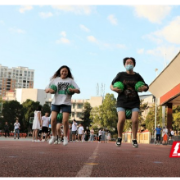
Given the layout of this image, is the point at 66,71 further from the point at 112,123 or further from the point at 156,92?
the point at 112,123

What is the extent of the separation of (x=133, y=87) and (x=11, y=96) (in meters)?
131

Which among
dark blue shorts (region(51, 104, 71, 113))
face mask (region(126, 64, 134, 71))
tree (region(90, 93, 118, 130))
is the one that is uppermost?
tree (region(90, 93, 118, 130))

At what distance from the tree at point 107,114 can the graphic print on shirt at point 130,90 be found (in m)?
64.2

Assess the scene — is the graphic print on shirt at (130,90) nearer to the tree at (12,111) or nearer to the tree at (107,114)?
the tree at (107,114)

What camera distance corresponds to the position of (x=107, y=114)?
236 feet

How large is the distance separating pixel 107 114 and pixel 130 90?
6460 cm

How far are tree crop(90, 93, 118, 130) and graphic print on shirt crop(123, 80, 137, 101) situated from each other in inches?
2526

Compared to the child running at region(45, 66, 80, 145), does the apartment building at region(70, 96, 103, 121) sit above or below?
above

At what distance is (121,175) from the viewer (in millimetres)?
2773

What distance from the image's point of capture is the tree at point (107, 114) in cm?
7200

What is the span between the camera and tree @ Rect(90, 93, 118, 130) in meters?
72.0

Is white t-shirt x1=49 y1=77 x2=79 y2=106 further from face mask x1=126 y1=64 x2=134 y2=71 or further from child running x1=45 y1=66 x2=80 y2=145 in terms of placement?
face mask x1=126 y1=64 x2=134 y2=71

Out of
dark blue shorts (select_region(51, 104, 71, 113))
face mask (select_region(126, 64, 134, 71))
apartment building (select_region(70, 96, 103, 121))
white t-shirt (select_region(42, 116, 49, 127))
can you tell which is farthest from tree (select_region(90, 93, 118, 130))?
face mask (select_region(126, 64, 134, 71))
